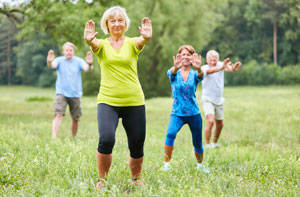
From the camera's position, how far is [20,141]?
6.81 m

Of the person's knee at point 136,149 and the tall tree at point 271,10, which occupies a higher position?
the tall tree at point 271,10

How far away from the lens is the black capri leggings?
163 inches

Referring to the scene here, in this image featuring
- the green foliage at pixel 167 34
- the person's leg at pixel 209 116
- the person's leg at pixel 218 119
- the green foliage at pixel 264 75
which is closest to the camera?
the person's leg at pixel 209 116

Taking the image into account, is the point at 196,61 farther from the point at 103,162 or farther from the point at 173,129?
the point at 103,162

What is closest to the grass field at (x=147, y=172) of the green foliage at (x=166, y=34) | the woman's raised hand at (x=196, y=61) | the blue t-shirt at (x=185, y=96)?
the blue t-shirt at (x=185, y=96)

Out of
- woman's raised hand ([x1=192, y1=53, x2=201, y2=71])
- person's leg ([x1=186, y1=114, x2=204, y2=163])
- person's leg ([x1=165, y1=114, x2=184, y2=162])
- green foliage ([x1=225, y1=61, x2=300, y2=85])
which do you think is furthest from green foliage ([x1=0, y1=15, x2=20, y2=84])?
woman's raised hand ([x1=192, y1=53, x2=201, y2=71])

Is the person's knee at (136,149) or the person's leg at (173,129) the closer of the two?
the person's knee at (136,149)

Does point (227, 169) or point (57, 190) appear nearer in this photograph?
point (57, 190)

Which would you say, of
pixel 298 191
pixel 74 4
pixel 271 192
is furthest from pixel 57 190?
pixel 74 4

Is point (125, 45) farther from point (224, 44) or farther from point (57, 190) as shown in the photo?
point (224, 44)

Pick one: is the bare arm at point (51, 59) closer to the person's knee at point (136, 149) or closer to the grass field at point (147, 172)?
the grass field at point (147, 172)

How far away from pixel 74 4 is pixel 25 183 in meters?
12.0

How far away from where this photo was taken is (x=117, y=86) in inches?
167

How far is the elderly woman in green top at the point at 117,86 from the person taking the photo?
4.19 meters
